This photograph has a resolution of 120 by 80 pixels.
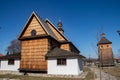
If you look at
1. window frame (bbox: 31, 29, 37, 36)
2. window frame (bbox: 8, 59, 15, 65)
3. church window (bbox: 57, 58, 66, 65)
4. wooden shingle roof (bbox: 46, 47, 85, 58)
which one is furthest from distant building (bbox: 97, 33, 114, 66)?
window frame (bbox: 8, 59, 15, 65)

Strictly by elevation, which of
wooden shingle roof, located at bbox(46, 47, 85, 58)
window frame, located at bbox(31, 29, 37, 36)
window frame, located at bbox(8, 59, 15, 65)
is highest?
window frame, located at bbox(31, 29, 37, 36)

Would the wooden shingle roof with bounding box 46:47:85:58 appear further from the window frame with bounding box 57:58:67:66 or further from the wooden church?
the window frame with bounding box 57:58:67:66

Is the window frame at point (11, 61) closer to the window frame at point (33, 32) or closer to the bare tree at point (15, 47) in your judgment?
the window frame at point (33, 32)

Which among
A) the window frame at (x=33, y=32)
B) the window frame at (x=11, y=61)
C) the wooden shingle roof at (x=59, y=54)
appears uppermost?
the window frame at (x=33, y=32)

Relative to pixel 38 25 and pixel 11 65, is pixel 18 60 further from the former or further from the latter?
pixel 38 25

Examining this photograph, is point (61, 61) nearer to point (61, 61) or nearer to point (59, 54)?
point (61, 61)

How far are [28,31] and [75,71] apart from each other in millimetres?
10997

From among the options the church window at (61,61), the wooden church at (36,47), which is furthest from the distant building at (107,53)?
the church window at (61,61)

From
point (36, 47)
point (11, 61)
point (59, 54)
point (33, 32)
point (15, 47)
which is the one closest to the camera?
point (59, 54)

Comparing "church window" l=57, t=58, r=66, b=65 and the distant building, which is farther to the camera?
the distant building

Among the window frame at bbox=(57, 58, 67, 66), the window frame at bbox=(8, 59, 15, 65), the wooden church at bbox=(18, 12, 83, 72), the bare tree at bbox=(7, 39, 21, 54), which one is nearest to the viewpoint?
the window frame at bbox=(57, 58, 67, 66)

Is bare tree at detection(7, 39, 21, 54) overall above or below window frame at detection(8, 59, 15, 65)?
above

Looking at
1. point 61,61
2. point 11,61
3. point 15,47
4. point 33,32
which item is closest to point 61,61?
point 61,61

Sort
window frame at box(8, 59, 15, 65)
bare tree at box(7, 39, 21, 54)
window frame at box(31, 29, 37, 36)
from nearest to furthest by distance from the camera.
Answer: window frame at box(31, 29, 37, 36)
window frame at box(8, 59, 15, 65)
bare tree at box(7, 39, 21, 54)
